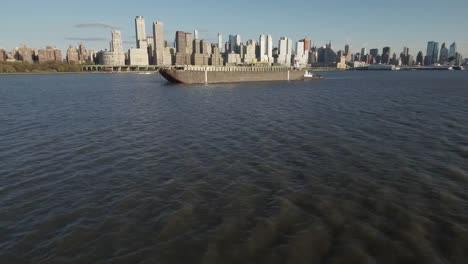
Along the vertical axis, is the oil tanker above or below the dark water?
above

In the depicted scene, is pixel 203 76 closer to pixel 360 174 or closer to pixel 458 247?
pixel 360 174

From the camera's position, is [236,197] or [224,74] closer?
[236,197]

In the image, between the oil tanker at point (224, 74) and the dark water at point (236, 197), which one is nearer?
the dark water at point (236, 197)

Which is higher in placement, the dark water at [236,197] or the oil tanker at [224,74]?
the oil tanker at [224,74]

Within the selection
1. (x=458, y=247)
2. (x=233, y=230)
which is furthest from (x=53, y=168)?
(x=458, y=247)

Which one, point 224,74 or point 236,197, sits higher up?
point 224,74

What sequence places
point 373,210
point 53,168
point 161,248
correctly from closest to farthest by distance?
point 161,248
point 373,210
point 53,168

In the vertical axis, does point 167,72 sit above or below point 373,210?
above

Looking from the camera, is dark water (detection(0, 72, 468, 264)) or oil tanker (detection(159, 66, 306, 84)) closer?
dark water (detection(0, 72, 468, 264))
